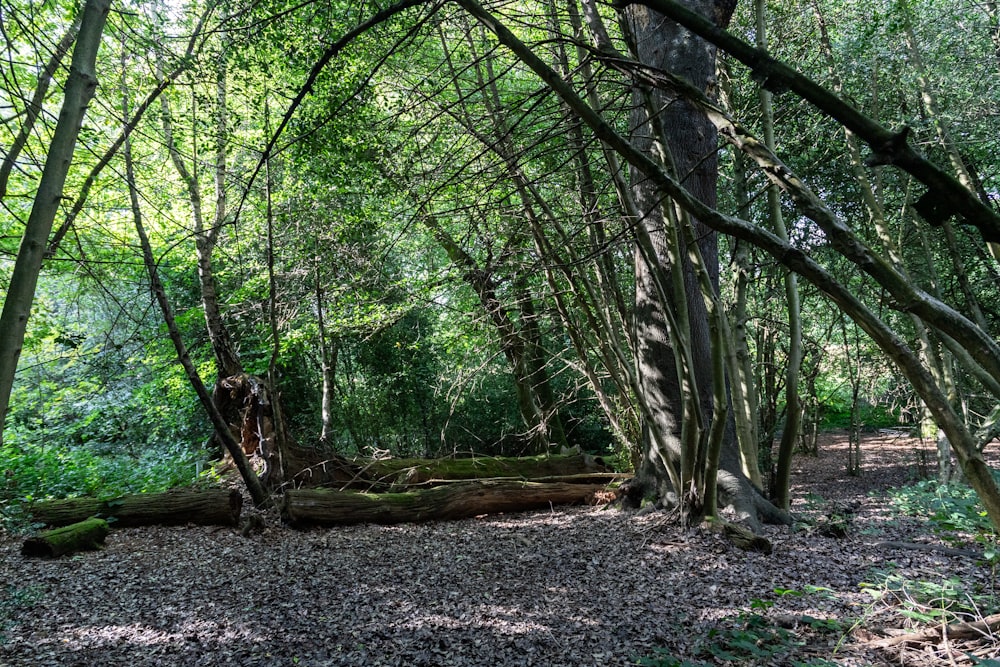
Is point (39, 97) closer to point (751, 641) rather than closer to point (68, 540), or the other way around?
point (751, 641)

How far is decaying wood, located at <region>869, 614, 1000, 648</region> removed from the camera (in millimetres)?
2488

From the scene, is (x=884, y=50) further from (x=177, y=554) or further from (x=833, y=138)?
(x=177, y=554)

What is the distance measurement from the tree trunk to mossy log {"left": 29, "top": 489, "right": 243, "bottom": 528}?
502 cm

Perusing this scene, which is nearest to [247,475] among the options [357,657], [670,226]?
[357,657]

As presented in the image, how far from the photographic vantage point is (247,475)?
6160 mm

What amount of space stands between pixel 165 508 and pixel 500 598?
4.26 meters

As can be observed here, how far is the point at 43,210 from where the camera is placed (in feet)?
5.57

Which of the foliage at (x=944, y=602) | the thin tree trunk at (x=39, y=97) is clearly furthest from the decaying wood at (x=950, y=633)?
the thin tree trunk at (x=39, y=97)

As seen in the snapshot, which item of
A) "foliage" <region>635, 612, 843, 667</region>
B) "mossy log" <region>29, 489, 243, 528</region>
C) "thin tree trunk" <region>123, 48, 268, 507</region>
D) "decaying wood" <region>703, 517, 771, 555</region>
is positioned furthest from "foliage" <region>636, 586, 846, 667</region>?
"mossy log" <region>29, 489, 243, 528</region>

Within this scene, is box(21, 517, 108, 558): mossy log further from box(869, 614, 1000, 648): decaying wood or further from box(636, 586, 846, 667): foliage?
box(869, 614, 1000, 648): decaying wood

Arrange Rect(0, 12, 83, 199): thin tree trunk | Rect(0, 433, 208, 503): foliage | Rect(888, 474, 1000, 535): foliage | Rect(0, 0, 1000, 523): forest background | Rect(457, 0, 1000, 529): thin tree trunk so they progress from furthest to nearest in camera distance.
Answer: Rect(0, 433, 208, 503): foliage → Rect(0, 0, 1000, 523): forest background → Rect(888, 474, 1000, 535): foliage → Rect(0, 12, 83, 199): thin tree trunk → Rect(457, 0, 1000, 529): thin tree trunk

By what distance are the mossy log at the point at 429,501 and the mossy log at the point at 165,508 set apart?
0.62m

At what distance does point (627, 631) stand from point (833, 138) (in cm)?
678

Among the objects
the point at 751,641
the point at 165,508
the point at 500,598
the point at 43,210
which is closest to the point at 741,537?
the point at 751,641
